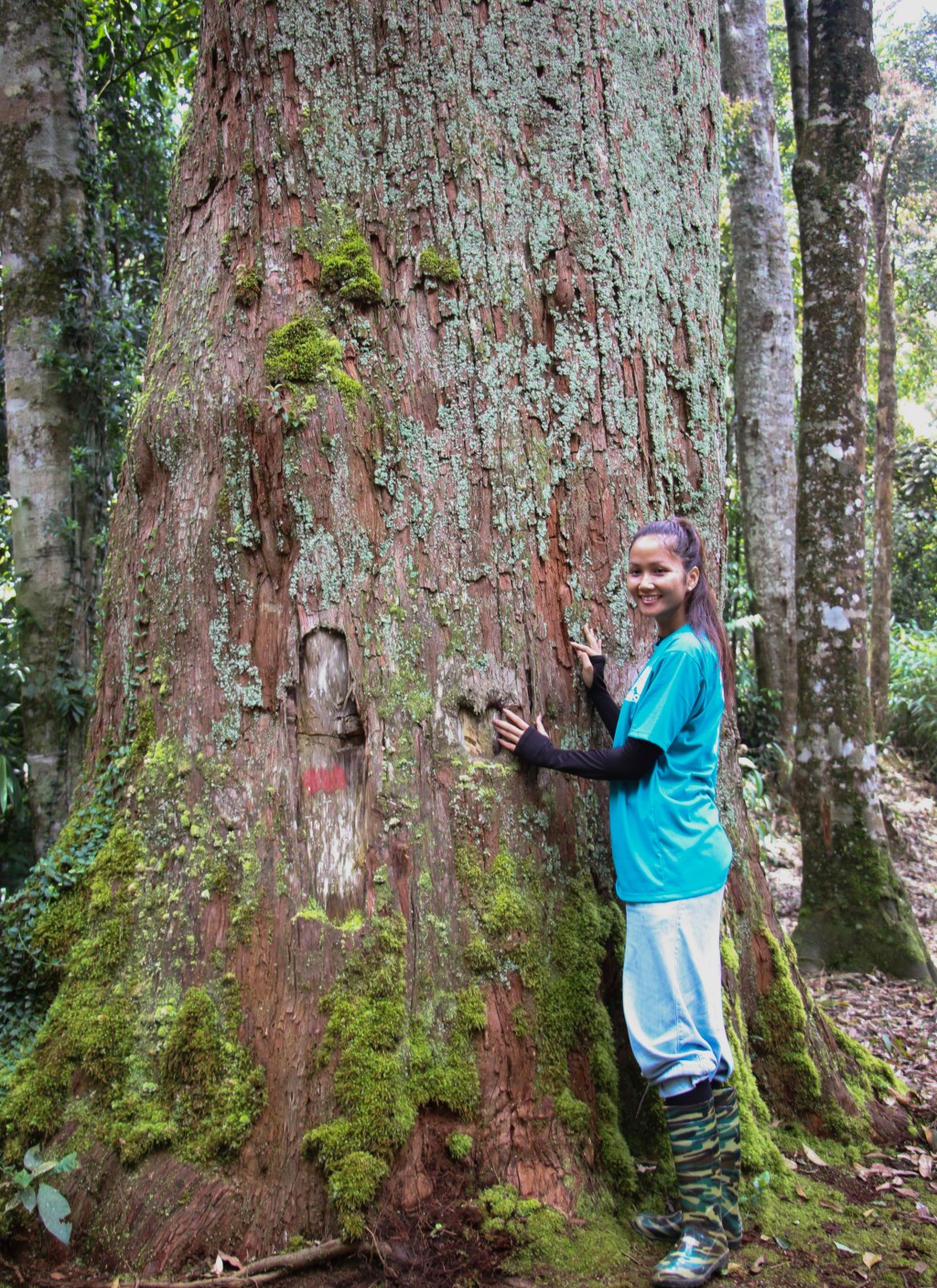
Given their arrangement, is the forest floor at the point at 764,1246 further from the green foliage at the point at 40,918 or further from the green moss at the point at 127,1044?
the green foliage at the point at 40,918

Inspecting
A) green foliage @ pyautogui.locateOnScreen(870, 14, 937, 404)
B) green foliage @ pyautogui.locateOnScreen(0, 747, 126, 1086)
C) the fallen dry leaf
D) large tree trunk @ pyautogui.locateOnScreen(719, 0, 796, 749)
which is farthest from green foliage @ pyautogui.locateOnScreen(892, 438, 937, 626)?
the fallen dry leaf

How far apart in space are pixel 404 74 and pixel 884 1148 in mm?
3982

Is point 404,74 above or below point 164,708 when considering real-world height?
above

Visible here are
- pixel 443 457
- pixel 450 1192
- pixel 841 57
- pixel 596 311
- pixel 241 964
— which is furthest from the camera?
pixel 841 57

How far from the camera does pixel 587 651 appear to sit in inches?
113

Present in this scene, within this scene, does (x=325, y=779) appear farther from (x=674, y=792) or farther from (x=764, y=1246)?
(x=764, y=1246)

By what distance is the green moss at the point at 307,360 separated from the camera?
2779 mm

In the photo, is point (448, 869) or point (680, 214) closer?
point (448, 869)

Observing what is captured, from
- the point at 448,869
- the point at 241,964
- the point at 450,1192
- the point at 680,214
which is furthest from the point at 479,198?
the point at 450,1192

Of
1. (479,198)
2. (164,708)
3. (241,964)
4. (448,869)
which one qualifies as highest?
(479,198)

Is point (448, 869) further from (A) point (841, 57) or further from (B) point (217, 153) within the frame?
(A) point (841, 57)

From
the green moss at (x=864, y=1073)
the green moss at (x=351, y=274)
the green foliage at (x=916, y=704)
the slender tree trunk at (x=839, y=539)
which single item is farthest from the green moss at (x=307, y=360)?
the green foliage at (x=916, y=704)

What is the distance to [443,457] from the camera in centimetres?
280

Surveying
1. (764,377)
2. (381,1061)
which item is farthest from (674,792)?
(764,377)
